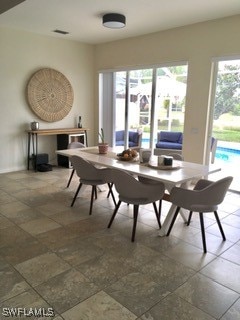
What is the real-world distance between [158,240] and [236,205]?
1.71 meters

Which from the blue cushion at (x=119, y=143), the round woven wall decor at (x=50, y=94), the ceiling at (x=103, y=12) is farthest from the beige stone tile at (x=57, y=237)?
the blue cushion at (x=119, y=143)

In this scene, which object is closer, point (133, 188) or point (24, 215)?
point (133, 188)

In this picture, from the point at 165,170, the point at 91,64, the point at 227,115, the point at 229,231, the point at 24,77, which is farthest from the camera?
the point at 91,64

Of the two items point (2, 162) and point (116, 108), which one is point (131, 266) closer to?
point (2, 162)

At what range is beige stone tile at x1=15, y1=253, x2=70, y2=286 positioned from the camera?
7.20 feet

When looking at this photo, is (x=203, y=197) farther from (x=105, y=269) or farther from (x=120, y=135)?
(x=120, y=135)

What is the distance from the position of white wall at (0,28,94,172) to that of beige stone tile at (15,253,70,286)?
347 cm

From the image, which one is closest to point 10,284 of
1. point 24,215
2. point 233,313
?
point 24,215

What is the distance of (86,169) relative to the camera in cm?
350

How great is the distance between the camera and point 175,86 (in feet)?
17.0

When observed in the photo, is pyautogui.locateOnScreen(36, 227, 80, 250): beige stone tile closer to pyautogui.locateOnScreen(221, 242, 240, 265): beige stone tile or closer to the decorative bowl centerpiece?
the decorative bowl centerpiece

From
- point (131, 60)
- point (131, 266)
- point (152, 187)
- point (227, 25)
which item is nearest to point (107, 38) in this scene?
point (131, 60)

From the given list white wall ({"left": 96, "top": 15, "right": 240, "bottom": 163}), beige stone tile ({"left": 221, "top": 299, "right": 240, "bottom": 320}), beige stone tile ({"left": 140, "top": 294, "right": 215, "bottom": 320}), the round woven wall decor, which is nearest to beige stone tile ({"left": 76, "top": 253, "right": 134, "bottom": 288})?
beige stone tile ({"left": 140, "top": 294, "right": 215, "bottom": 320})

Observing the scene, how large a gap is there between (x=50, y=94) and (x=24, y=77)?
62 centimetres
